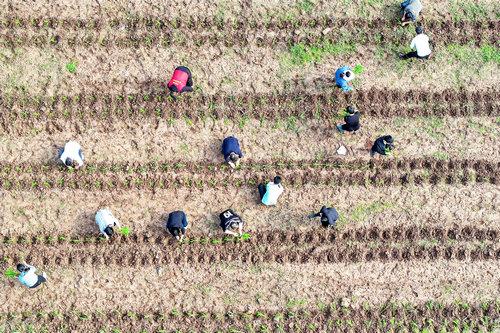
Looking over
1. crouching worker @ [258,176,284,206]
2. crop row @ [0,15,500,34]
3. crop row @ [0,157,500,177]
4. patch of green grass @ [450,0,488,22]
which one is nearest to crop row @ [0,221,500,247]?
crouching worker @ [258,176,284,206]

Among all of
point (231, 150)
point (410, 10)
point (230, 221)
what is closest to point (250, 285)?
point (230, 221)

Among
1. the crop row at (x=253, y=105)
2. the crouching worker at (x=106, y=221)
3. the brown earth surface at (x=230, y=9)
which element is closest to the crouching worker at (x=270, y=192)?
the crop row at (x=253, y=105)

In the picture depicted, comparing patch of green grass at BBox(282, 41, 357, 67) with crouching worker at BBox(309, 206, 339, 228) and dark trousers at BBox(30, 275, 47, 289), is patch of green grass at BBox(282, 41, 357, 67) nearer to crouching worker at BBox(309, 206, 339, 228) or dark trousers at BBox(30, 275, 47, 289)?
crouching worker at BBox(309, 206, 339, 228)

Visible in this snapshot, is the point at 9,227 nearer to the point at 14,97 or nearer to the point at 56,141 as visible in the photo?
the point at 56,141

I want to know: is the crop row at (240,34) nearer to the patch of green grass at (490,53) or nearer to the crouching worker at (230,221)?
the patch of green grass at (490,53)

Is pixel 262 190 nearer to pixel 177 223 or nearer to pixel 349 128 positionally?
pixel 177 223
